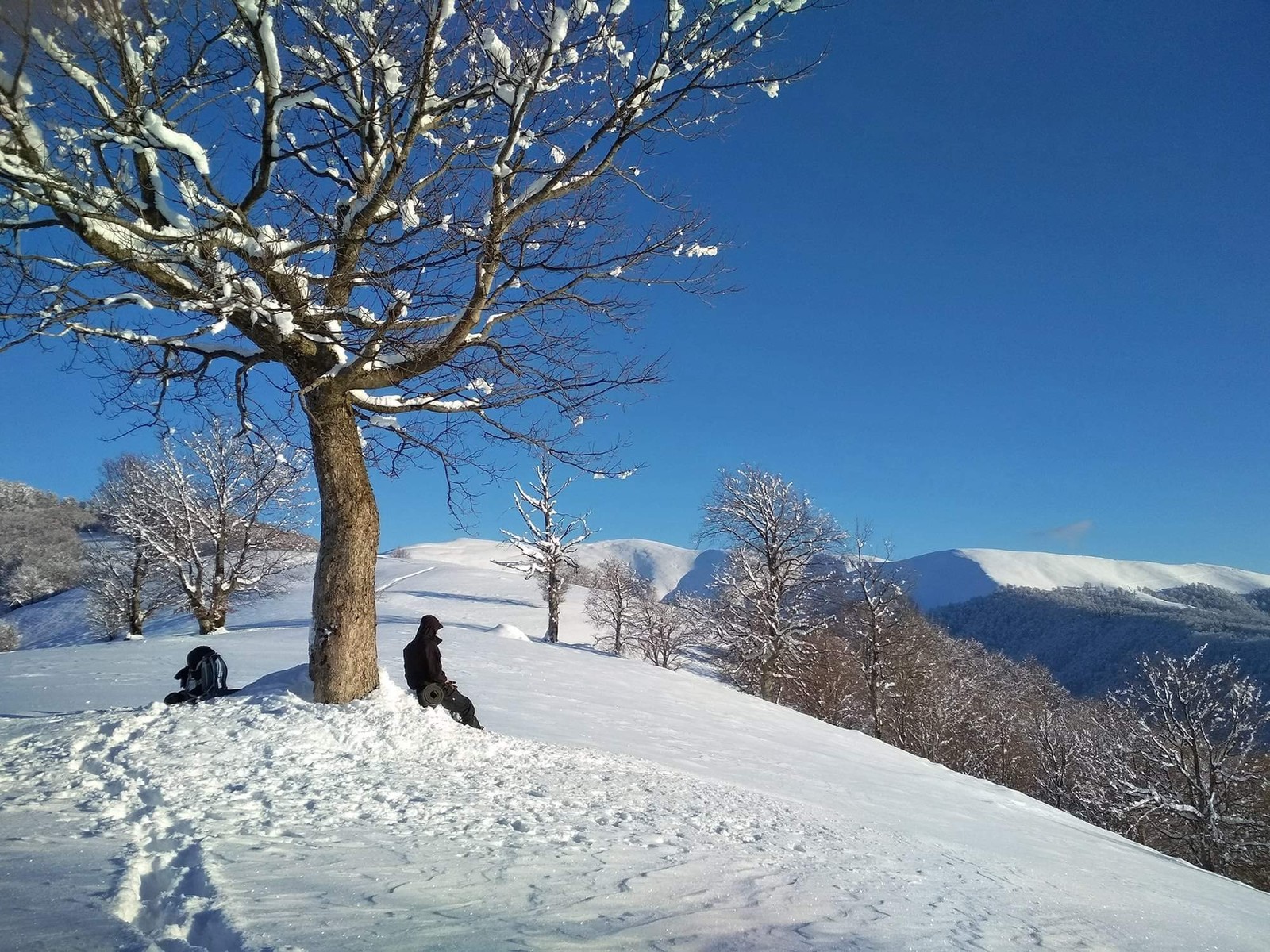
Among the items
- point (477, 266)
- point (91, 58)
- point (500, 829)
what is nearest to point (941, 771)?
point (500, 829)

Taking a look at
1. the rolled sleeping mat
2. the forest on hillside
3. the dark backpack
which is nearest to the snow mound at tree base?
the rolled sleeping mat

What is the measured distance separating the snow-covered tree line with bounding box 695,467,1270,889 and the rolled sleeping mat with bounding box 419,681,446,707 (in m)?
18.7

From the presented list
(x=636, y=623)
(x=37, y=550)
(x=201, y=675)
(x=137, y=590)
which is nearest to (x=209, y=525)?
(x=137, y=590)

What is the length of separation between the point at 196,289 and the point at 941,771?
1495cm

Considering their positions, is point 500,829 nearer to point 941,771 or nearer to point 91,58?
point 91,58

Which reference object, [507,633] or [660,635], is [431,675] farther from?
[660,635]

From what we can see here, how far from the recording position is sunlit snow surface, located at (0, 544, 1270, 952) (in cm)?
281

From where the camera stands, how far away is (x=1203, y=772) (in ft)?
69.1

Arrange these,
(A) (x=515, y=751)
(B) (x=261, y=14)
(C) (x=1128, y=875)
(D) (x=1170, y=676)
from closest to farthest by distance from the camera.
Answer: (B) (x=261, y=14), (A) (x=515, y=751), (C) (x=1128, y=875), (D) (x=1170, y=676)

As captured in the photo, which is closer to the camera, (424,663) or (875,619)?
(424,663)

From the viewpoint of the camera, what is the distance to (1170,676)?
829 inches

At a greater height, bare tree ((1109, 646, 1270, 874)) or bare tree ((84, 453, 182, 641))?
bare tree ((84, 453, 182, 641))

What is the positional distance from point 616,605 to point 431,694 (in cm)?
3782

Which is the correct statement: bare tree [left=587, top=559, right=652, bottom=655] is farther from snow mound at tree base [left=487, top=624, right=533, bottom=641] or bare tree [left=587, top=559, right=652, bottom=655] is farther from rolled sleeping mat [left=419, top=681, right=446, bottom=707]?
rolled sleeping mat [left=419, top=681, right=446, bottom=707]
